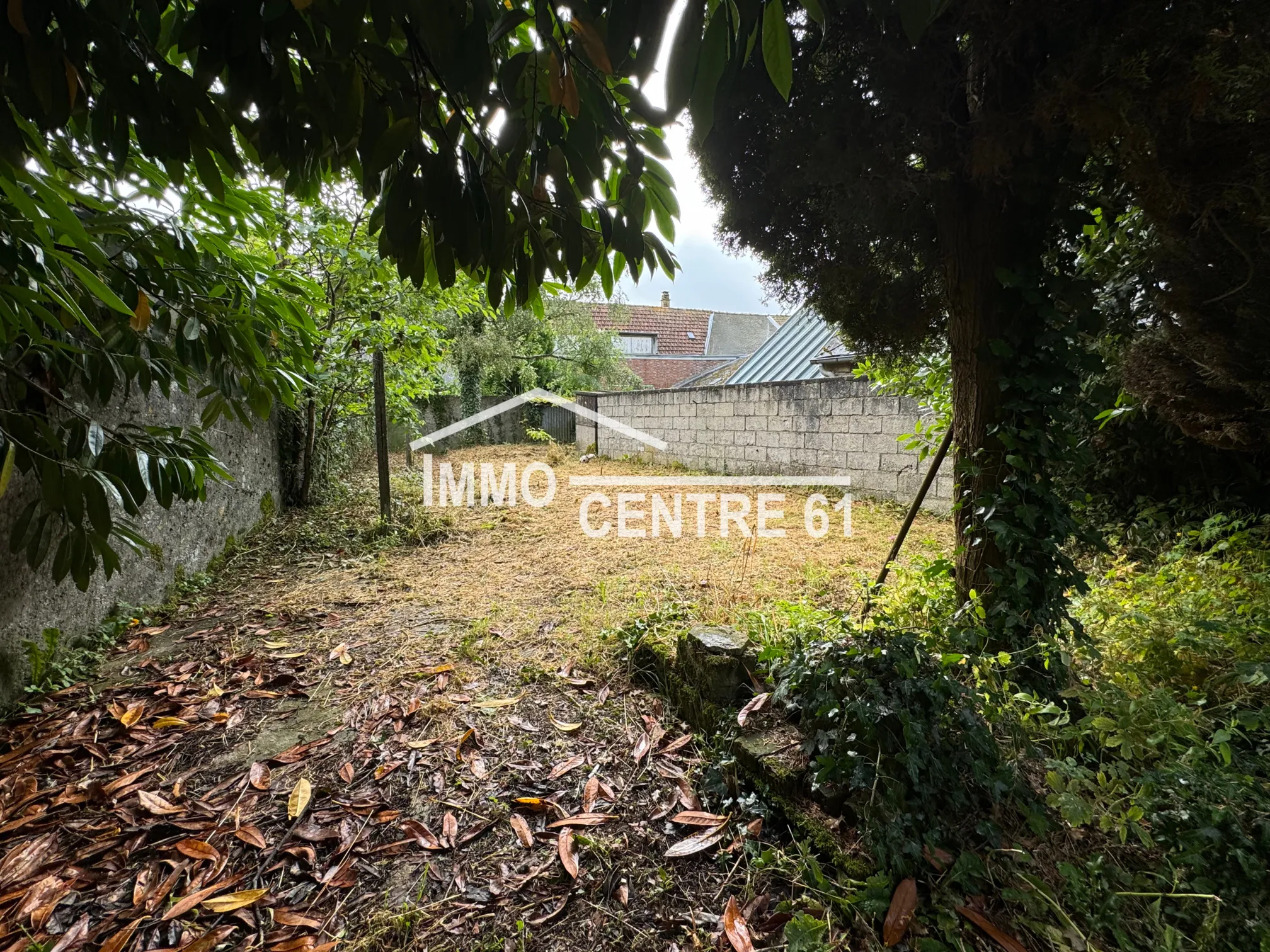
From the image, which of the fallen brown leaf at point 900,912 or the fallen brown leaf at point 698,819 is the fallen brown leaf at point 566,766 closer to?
the fallen brown leaf at point 698,819

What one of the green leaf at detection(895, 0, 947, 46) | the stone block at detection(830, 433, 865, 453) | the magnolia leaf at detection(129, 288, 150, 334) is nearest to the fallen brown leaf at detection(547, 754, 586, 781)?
the magnolia leaf at detection(129, 288, 150, 334)

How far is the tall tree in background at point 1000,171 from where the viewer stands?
4.43 ft

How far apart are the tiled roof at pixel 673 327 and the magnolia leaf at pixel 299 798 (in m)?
16.7

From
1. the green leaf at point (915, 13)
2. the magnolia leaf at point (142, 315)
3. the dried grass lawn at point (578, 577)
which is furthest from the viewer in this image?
the dried grass lawn at point (578, 577)

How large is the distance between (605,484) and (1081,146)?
564 centimetres

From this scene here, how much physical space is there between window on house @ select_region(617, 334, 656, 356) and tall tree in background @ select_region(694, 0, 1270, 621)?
16.3 meters

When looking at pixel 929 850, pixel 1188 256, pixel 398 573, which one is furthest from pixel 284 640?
pixel 1188 256

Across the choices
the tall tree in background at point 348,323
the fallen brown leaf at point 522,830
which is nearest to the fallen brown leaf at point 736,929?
the fallen brown leaf at point 522,830

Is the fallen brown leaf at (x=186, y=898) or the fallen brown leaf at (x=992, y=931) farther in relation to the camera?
the fallen brown leaf at (x=186, y=898)

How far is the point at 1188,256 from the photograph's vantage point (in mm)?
1780

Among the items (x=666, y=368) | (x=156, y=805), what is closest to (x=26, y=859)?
(x=156, y=805)

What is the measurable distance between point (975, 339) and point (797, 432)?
13.9 feet

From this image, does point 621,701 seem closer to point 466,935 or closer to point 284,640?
point 466,935

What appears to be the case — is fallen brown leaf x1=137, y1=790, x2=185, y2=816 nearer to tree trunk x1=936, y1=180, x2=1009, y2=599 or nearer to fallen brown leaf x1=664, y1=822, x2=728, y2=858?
fallen brown leaf x1=664, y1=822, x2=728, y2=858
